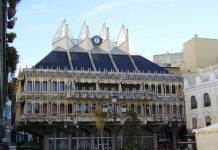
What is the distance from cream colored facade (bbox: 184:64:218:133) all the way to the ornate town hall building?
2795mm

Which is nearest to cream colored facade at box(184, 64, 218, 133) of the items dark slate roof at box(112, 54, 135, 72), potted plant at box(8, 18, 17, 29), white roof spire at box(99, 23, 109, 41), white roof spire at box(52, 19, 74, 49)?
dark slate roof at box(112, 54, 135, 72)

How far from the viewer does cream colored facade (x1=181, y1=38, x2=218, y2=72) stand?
67.9 meters

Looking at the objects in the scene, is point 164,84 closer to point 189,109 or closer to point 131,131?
point 189,109

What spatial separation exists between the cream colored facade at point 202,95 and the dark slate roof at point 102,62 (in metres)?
13.1

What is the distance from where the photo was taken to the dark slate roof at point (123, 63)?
214 feet

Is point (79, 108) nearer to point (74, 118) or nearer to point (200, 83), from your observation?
point (74, 118)

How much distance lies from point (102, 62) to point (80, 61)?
3.94 m

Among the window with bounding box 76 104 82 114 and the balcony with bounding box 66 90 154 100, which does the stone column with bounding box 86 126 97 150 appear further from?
the balcony with bounding box 66 90 154 100

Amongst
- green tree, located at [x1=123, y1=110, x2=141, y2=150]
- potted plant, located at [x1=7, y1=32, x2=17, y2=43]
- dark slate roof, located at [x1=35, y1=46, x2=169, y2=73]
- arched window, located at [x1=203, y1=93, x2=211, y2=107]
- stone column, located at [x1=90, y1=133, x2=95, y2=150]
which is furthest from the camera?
dark slate roof, located at [x1=35, y1=46, x2=169, y2=73]

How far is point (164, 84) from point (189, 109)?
623 centimetres

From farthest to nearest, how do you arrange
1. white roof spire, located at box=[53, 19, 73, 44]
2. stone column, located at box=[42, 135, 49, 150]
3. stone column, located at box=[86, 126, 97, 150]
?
white roof spire, located at box=[53, 19, 73, 44] < stone column, located at box=[86, 126, 97, 150] < stone column, located at box=[42, 135, 49, 150]

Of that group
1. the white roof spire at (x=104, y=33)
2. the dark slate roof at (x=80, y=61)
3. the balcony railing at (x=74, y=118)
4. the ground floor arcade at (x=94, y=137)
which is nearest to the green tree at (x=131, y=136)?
the ground floor arcade at (x=94, y=137)

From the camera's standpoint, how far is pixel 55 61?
62219 mm

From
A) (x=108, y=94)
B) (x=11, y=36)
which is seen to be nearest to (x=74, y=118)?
(x=108, y=94)
